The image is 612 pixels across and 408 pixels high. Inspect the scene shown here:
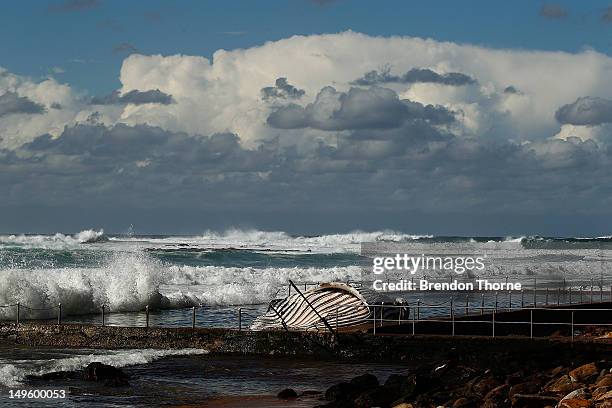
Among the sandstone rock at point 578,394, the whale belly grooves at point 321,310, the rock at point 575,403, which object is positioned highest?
the whale belly grooves at point 321,310

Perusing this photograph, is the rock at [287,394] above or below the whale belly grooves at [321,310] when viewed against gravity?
below

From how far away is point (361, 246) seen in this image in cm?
11750

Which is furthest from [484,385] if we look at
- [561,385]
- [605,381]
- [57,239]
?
[57,239]

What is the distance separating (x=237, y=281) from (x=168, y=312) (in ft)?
57.8

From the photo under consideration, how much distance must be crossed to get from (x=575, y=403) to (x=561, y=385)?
1.62m

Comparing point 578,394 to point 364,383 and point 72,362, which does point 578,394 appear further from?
point 72,362

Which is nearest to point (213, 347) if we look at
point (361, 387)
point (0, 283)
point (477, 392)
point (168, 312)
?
point (361, 387)

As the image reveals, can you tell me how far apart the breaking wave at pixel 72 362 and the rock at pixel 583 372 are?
1064cm

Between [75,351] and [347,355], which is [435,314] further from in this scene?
[75,351]

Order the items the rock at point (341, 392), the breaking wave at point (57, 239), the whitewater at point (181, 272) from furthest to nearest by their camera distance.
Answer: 1. the breaking wave at point (57, 239)
2. the whitewater at point (181, 272)
3. the rock at point (341, 392)

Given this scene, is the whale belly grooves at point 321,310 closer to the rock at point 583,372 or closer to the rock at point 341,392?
the rock at point 341,392

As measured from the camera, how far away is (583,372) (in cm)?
1623

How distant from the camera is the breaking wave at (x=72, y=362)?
20641mm

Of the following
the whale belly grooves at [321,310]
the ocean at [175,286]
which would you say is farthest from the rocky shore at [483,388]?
the whale belly grooves at [321,310]
